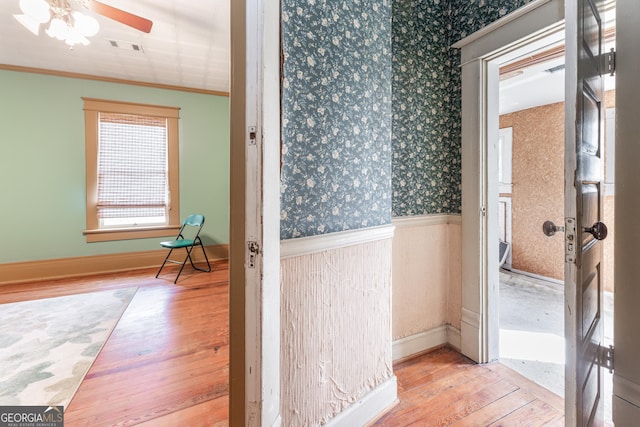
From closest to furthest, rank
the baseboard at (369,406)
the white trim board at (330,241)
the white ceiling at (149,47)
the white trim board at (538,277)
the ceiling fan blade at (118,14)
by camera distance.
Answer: the white trim board at (330,241), the baseboard at (369,406), the ceiling fan blade at (118,14), the white ceiling at (149,47), the white trim board at (538,277)

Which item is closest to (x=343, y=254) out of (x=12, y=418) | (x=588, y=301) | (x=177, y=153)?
(x=588, y=301)

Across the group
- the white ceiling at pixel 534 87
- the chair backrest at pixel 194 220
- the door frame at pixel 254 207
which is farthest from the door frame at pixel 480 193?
the chair backrest at pixel 194 220

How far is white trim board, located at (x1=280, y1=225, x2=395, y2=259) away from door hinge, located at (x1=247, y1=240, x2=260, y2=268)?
155 mm

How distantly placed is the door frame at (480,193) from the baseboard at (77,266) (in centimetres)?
386

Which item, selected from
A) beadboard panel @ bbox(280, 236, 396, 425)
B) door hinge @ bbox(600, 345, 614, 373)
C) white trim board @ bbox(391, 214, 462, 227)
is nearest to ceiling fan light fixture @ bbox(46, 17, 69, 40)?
beadboard panel @ bbox(280, 236, 396, 425)

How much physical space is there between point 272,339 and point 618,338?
136cm

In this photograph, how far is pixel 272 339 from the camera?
1.03 metres

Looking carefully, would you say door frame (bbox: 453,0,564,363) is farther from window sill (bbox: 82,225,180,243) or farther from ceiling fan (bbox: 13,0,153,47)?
window sill (bbox: 82,225,180,243)

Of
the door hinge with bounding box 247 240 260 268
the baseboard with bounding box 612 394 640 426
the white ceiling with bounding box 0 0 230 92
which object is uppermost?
the white ceiling with bounding box 0 0 230 92

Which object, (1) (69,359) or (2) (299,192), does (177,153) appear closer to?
(1) (69,359)

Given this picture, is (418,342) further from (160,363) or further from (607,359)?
(160,363)

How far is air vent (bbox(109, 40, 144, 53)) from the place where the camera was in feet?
9.87

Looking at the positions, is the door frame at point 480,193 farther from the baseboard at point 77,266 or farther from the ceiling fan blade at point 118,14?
the baseboard at point 77,266

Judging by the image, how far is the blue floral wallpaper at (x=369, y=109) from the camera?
115cm
